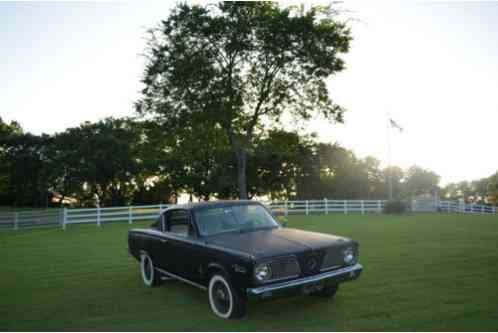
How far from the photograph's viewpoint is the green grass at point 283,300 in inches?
199

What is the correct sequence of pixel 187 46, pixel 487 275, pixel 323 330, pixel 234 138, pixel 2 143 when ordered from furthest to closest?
pixel 2 143
pixel 234 138
pixel 187 46
pixel 487 275
pixel 323 330

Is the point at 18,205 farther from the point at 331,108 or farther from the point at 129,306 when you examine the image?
the point at 129,306

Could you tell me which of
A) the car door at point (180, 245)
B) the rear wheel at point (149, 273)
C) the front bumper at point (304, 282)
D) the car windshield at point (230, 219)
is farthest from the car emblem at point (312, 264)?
the rear wheel at point (149, 273)

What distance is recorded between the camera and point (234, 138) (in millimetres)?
21797

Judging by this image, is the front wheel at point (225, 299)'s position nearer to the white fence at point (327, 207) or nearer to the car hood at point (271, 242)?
the car hood at point (271, 242)

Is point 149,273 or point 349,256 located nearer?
point 349,256

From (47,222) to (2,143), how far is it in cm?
3626

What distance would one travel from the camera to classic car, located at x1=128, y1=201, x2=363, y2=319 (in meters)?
4.93

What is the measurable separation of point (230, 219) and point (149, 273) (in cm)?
236

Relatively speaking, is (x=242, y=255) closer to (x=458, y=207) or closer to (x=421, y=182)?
A: (x=458, y=207)

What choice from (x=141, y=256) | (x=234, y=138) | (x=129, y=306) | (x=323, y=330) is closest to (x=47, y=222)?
(x=234, y=138)

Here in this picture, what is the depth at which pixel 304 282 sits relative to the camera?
16.5 feet

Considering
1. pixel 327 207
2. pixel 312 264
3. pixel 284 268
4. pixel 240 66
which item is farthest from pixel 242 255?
pixel 327 207

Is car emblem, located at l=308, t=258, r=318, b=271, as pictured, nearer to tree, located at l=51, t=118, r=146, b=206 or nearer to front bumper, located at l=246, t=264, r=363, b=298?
front bumper, located at l=246, t=264, r=363, b=298
